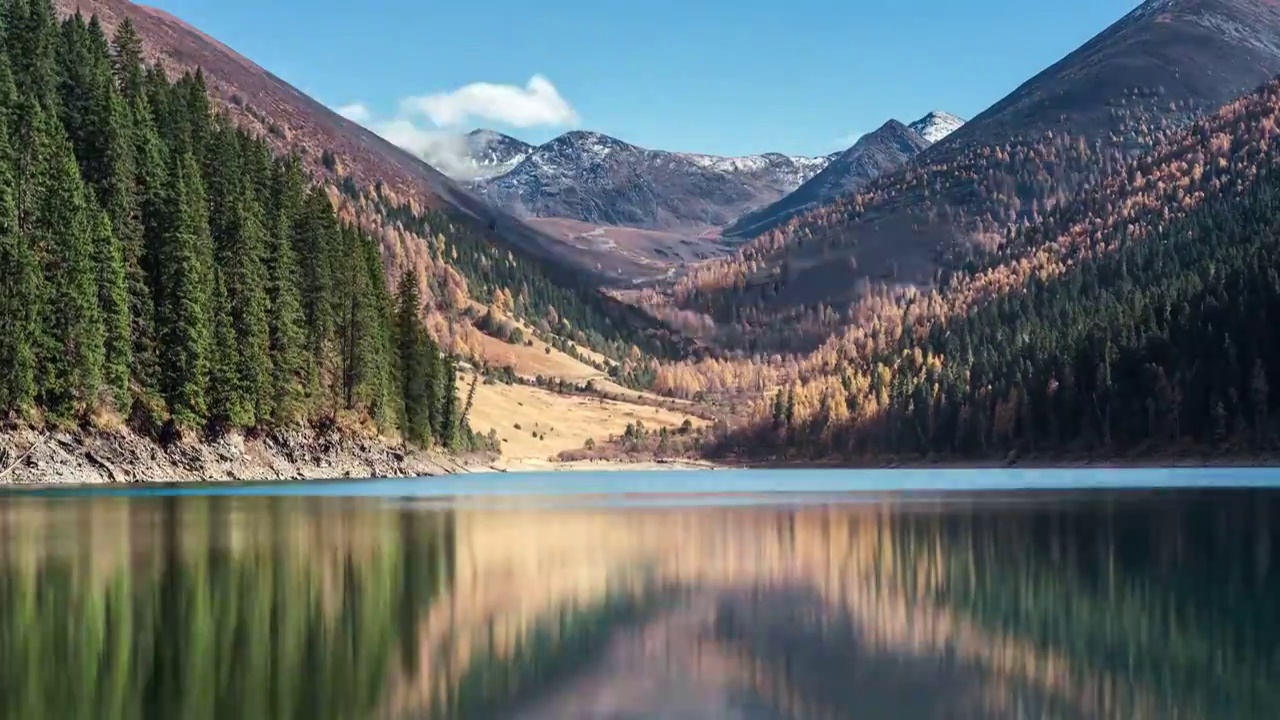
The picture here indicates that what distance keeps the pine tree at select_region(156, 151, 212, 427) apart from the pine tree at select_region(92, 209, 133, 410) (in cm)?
504

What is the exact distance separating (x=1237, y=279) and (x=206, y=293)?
433 feet

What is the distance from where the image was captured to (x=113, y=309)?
10094 cm

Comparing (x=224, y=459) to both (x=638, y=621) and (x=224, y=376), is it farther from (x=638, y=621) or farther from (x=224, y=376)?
(x=638, y=621)

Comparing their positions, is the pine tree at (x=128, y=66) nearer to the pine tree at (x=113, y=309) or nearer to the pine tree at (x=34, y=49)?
the pine tree at (x=34, y=49)

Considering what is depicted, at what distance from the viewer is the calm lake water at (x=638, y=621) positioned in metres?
20.9

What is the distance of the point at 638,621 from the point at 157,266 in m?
90.8

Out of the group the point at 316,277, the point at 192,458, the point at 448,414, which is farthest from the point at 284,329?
the point at 448,414

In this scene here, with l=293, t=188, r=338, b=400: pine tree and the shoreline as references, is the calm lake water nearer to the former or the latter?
the shoreline

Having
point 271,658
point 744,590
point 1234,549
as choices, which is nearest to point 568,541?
point 744,590

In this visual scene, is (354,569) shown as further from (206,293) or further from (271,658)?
(206,293)

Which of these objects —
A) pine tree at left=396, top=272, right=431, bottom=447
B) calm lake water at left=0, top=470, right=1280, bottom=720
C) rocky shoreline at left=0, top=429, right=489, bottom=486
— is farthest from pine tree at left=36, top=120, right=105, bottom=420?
pine tree at left=396, top=272, right=431, bottom=447

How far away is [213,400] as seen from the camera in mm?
111562

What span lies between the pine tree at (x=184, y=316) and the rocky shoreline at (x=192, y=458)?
3712 mm

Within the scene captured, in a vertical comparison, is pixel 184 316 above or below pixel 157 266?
below
